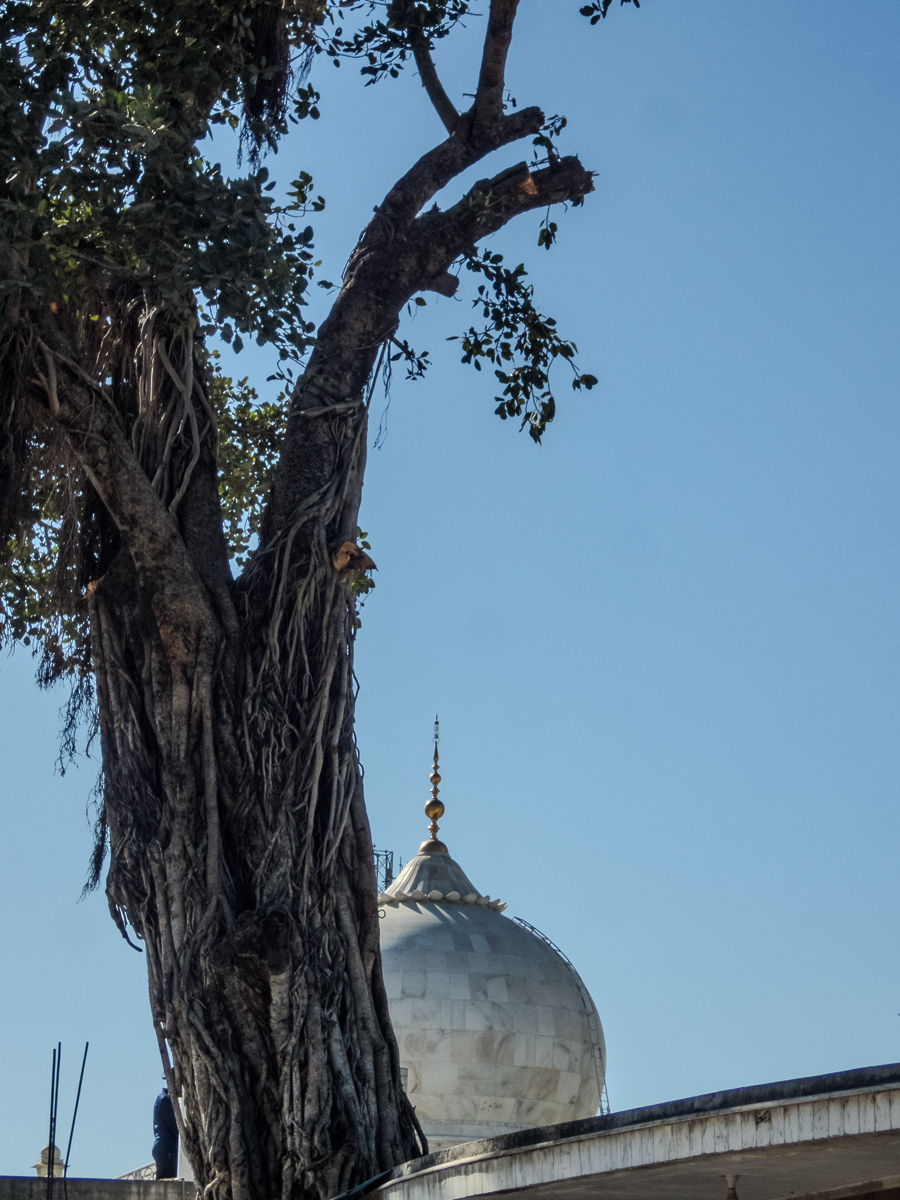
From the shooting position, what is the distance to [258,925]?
22.1 feet

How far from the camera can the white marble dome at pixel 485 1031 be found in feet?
60.1

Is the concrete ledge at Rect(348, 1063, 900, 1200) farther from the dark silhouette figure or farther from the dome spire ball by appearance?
the dome spire ball

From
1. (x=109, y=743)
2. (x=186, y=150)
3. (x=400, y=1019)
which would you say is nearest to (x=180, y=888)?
(x=109, y=743)

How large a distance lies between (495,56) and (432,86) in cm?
50

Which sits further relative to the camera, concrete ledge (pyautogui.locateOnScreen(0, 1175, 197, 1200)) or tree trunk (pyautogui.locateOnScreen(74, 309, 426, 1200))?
concrete ledge (pyautogui.locateOnScreen(0, 1175, 197, 1200))

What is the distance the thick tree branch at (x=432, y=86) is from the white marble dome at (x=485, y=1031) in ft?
39.4

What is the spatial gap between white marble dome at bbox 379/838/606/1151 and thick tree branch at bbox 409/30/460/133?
39.4ft

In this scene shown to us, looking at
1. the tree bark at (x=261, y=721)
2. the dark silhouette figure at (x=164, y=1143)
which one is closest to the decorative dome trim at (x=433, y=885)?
the dark silhouette figure at (x=164, y=1143)

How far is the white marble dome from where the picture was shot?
60.1 ft

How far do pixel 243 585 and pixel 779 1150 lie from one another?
13.8 ft

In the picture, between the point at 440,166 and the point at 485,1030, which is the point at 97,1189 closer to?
the point at 440,166

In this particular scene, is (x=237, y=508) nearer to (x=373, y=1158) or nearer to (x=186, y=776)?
(x=186, y=776)

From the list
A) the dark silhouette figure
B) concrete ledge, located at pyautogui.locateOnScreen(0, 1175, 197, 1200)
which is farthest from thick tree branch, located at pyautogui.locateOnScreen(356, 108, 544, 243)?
the dark silhouette figure

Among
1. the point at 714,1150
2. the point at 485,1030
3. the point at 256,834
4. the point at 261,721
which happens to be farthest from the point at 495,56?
the point at 485,1030
